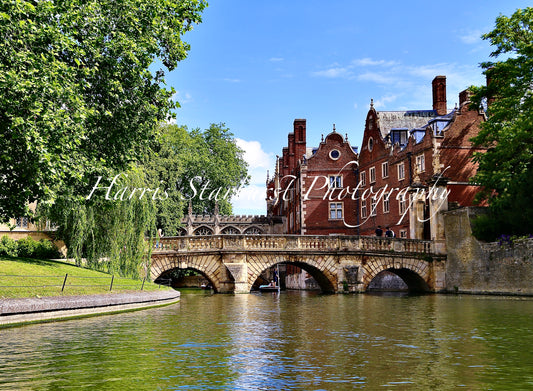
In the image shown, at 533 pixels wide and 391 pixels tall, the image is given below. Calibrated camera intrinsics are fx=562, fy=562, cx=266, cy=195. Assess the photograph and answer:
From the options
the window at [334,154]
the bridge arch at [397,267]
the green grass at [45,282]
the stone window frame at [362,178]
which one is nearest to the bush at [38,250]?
the green grass at [45,282]

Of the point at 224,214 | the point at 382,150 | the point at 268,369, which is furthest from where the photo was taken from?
the point at 224,214

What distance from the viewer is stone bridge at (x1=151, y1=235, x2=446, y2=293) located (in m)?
29.5

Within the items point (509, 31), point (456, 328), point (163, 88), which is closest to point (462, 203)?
point (509, 31)

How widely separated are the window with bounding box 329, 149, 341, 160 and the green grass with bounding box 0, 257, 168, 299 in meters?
34.3

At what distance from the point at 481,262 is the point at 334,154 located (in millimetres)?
24907

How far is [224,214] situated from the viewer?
2625 inches

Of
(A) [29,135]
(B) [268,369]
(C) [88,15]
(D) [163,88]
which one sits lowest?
(B) [268,369]

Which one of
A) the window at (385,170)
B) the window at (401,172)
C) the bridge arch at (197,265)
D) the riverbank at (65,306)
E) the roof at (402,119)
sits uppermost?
the roof at (402,119)

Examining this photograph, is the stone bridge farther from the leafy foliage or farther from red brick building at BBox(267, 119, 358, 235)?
red brick building at BBox(267, 119, 358, 235)

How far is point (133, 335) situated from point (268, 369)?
13.7 feet

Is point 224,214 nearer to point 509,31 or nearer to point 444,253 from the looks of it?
point 444,253

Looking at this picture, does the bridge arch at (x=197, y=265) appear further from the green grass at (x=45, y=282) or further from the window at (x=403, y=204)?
the window at (x=403, y=204)

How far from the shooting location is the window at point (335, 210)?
51672 mm

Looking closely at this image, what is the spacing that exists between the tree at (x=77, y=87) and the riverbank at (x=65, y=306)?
3.16m
